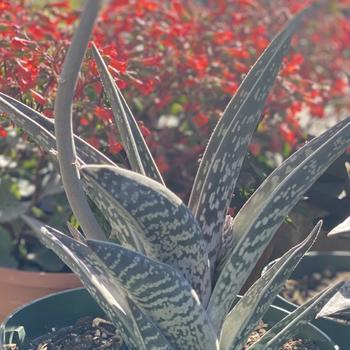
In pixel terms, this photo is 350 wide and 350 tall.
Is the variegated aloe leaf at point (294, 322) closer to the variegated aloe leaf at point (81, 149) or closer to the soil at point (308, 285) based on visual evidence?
the variegated aloe leaf at point (81, 149)

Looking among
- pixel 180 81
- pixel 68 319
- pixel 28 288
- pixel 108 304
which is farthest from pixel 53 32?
pixel 108 304

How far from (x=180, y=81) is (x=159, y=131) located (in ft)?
0.61

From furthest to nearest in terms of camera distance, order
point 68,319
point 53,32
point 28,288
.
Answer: point 53,32
point 28,288
point 68,319

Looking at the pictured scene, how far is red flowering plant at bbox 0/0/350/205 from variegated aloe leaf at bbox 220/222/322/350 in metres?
0.61

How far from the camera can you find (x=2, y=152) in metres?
2.35

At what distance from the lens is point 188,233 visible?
48.1 inches

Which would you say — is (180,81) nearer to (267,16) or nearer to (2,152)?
(2,152)

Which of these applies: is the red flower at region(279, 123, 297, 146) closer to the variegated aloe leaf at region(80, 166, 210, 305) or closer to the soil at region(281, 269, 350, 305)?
the soil at region(281, 269, 350, 305)

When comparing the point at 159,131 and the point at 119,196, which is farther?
the point at 159,131

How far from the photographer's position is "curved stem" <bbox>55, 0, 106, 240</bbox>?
3.17 feet

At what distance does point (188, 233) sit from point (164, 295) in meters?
0.11

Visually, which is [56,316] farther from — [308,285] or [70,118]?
[308,285]

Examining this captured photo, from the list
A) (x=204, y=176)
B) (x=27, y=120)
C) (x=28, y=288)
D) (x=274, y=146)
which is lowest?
(x=28, y=288)

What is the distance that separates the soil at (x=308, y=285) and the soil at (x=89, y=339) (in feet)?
1.89
